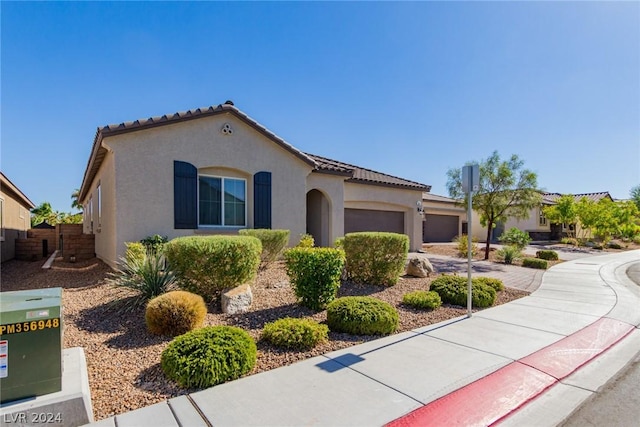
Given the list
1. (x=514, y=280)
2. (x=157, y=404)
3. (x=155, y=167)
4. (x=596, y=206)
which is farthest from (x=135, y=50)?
(x=596, y=206)

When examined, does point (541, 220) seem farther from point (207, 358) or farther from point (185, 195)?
point (207, 358)

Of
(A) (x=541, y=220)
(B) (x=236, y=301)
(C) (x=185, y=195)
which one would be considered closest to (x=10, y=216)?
(C) (x=185, y=195)

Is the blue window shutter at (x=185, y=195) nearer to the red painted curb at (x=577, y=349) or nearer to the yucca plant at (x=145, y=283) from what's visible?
the yucca plant at (x=145, y=283)

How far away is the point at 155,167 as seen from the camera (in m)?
10.3

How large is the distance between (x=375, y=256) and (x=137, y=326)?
583cm

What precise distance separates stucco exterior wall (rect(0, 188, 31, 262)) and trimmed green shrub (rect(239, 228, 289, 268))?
1061 centimetres

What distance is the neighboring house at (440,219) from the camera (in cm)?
2600

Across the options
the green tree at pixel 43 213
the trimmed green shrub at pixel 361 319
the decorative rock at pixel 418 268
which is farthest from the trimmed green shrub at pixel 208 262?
the green tree at pixel 43 213

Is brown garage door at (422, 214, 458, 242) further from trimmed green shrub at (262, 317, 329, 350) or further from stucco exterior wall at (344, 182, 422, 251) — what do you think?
trimmed green shrub at (262, 317, 329, 350)

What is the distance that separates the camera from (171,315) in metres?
5.11

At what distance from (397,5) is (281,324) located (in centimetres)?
1030

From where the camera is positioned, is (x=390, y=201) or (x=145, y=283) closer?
(x=145, y=283)

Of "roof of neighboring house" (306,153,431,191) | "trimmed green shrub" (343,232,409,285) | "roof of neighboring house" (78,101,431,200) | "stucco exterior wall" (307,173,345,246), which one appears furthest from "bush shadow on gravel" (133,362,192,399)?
"roof of neighboring house" (306,153,431,191)

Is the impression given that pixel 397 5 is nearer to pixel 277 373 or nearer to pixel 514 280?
pixel 514 280
